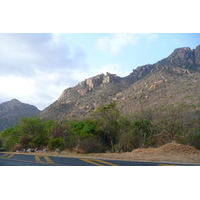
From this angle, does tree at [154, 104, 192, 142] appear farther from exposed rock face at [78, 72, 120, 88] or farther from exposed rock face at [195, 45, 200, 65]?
exposed rock face at [195, 45, 200, 65]

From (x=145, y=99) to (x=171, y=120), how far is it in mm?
39329

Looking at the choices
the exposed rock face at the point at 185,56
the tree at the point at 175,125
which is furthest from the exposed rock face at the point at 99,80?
the tree at the point at 175,125

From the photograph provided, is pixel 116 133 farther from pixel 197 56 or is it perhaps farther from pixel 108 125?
pixel 197 56

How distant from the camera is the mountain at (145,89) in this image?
45594mm

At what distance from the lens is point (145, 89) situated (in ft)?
209

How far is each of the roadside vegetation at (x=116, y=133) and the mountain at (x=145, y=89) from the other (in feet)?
15.3

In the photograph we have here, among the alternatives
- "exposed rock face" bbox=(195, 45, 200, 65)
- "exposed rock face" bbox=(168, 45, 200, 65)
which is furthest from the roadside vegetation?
"exposed rock face" bbox=(195, 45, 200, 65)

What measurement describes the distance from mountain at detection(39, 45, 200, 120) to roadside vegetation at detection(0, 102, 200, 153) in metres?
4.65

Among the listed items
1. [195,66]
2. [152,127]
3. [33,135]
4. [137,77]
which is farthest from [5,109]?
[195,66]

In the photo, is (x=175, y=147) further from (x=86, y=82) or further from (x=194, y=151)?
(x=86, y=82)

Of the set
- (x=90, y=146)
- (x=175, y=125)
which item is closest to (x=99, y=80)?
(x=175, y=125)

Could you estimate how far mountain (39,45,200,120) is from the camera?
45.6 meters

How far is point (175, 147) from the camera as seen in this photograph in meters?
11.4

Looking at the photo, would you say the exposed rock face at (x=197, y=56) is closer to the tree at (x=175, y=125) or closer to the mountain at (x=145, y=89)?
the mountain at (x=145, y=89)
